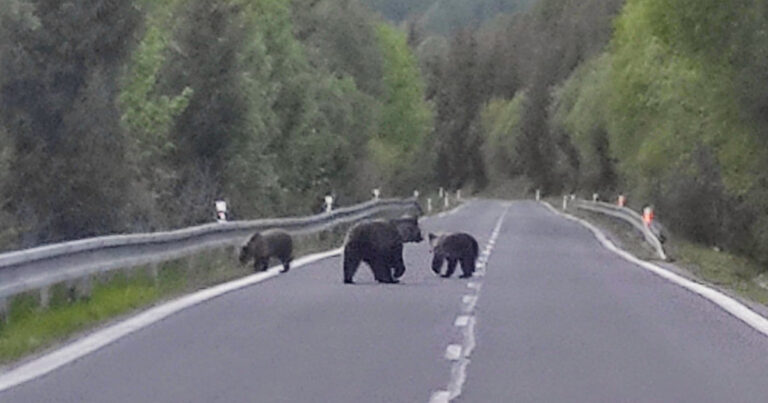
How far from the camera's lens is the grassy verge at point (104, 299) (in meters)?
16.7

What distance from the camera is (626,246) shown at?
151 feet

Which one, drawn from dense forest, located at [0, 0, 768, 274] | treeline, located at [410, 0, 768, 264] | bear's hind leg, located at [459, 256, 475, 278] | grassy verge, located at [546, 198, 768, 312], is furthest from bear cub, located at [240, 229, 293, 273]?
treeline, located at [410, 0, 768, 264]

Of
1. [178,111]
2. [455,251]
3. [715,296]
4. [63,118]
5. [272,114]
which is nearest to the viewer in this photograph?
[715,296]

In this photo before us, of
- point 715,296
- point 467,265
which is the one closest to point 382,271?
point 467,265

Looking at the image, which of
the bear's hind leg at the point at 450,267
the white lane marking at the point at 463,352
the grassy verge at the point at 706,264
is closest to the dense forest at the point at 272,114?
the grassy verge at the point at 706,264

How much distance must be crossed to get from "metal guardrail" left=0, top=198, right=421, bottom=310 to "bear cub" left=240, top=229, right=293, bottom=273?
0.80m

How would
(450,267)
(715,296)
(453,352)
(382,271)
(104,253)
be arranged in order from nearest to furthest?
(453,352) < (104,253) < (715,296) < (382,271) < (450,267)

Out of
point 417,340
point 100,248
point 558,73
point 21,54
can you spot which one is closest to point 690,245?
point 21,54

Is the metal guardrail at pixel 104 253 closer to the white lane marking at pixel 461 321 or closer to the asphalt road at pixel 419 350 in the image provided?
the asphalt road at pixel 419 350

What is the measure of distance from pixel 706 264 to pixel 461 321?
70.5 ft

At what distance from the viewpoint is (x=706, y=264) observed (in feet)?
128

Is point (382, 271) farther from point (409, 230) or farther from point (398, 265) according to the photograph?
point (409, 230)

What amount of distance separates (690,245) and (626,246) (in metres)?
3.67

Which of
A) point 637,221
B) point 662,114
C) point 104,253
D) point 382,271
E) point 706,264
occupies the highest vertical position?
point 662,114
